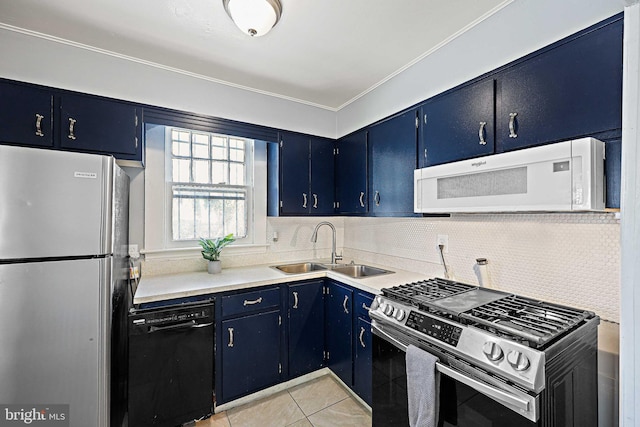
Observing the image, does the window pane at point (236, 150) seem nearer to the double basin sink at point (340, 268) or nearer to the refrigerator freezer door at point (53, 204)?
the double basin sink at point (340, 268)

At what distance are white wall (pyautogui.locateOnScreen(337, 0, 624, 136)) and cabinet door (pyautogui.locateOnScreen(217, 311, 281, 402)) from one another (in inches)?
77.0

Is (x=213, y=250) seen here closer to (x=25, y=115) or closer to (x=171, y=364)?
(x=171, y=364)

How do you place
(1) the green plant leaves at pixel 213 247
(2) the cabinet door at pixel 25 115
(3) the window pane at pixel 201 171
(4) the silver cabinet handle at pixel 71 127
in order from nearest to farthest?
(2) the cabinet door at pixel 25 115 → (4) the silver cabinet handle at pixel 71 127 → (1) the green plant leaves at pixel 213 247 → (3) the window pane at pixel 201 171

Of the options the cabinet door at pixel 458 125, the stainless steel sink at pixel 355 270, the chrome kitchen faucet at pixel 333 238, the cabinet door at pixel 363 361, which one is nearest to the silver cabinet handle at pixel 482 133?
the cabinet door at pixel 458 125

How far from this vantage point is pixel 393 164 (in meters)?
2.25

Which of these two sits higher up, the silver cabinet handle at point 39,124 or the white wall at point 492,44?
the white wall at point 492,44

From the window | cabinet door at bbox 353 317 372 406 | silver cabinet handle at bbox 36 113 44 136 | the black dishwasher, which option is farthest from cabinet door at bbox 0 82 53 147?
cabinet door at bbox 353 317 372 406

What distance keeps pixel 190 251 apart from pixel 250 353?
1.01m

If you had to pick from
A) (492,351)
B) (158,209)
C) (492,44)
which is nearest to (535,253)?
(492,351)

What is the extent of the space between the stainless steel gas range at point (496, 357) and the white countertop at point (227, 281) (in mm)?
492

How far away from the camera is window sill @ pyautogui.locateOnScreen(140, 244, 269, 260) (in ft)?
7.82

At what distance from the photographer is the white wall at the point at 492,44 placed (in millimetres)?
1311

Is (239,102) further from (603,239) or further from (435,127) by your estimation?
(603,239)

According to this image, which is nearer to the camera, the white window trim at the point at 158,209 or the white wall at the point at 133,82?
the white wall at the point at 133,82
